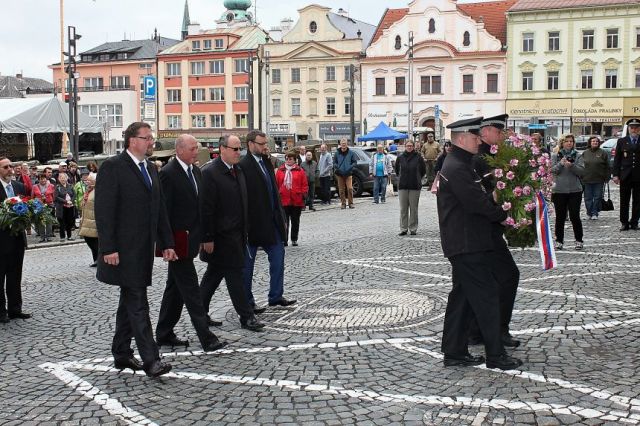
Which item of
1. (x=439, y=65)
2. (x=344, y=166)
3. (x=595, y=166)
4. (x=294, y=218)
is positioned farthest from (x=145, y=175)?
(x=439, y=65)

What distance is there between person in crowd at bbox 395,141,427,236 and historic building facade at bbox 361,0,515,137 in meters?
48.0

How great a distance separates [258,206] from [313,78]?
63.8 metres

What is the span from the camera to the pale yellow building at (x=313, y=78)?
6962cm

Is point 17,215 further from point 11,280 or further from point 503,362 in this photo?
point 503,362

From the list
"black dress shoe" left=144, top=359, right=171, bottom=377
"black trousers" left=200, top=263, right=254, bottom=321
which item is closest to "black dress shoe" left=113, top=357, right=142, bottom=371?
"black dress shoe" left=144, top=359, right=171, bottom=377

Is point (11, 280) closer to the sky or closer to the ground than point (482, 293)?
closer to the ground

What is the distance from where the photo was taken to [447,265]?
11422 millimetres

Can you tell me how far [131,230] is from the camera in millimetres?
6145

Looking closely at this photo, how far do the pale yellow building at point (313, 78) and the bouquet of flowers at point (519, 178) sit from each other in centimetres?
6187

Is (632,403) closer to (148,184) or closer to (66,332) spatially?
(148,184)

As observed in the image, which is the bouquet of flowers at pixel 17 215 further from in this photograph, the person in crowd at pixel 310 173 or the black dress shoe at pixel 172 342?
the person in crowd at pixel 310 173

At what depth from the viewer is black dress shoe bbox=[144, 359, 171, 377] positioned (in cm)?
609

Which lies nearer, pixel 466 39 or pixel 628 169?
pixel 628 169

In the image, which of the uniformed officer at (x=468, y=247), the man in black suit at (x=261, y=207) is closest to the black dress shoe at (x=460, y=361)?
the uniformed officer at (x=468, y=247)
